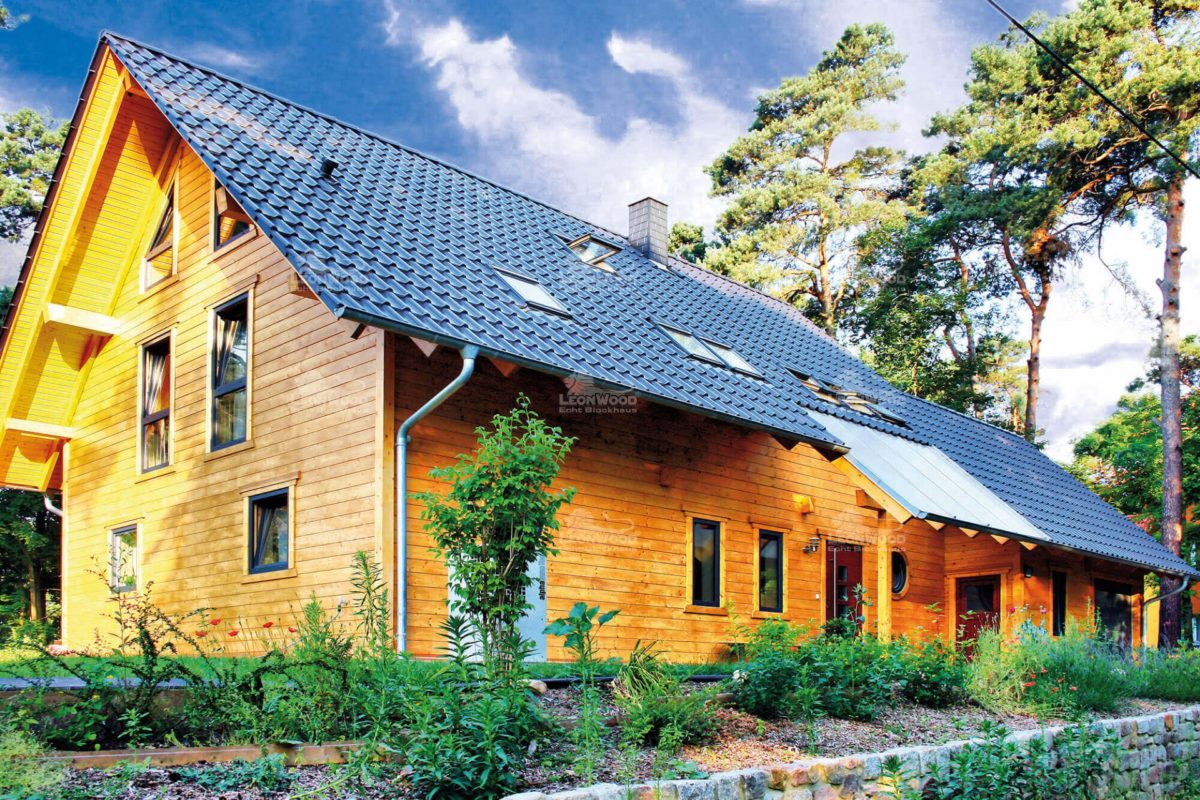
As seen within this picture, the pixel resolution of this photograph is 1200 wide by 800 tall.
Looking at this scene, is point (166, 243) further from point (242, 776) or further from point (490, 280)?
point (242, 776)

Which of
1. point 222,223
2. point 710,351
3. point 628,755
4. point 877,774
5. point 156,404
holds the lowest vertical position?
point 877,774

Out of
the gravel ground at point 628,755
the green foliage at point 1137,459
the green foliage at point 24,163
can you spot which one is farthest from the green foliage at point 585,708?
the green foliage at point 24,163

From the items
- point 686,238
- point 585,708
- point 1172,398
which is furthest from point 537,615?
point 686,238

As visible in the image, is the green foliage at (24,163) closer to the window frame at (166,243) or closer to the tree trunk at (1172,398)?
the window frame at (166,243)

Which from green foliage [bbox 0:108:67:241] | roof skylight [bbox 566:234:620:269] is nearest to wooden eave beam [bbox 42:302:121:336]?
roof skylight [bbox 566:234:620:269]

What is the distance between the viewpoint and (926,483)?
13250 millimetres

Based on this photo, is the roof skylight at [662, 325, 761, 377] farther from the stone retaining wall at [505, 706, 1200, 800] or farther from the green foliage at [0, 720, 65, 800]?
the green foliage at [0, 720, 65, 800]

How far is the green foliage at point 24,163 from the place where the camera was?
2398 cm

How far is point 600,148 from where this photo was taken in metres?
35.0

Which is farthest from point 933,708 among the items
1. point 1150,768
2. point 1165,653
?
point 1165,653

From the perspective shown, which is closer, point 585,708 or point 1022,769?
point 585,708

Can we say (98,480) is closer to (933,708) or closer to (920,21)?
(933,708)

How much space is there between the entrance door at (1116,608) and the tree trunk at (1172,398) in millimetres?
1579

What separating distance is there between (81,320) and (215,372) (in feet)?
9.15
